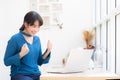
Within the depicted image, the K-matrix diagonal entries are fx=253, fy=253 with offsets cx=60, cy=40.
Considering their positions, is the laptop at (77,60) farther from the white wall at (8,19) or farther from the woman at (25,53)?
the white wall at (8,19)

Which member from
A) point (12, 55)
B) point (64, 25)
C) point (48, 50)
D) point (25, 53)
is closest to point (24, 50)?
point (25, 53)

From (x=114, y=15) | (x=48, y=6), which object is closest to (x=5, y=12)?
(x=48, y=6)

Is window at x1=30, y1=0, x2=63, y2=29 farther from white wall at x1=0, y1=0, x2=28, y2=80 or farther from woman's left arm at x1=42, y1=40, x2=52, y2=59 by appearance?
woman's left arm at x1=42, y1=40, x2=52, y2=59

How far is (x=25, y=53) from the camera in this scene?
69.9 inches

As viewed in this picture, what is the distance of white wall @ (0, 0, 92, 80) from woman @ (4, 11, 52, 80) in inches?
82.0

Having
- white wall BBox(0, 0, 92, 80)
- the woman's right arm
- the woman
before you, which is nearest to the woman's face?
the woman

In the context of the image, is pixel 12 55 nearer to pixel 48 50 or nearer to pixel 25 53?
pixel 25 53

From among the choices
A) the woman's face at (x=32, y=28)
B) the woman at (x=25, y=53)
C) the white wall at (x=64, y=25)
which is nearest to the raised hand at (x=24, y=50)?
the woman at (x=25, y=53)

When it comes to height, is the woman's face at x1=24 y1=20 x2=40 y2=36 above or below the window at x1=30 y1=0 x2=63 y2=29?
below

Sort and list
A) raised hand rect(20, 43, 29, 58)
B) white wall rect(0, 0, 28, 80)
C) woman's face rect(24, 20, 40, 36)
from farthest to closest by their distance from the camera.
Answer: white wall rect(0, 0, 28, 80) < woman's face rect(24, 20, 40, 36) < raised hand rect(20, 43, 29, 58)

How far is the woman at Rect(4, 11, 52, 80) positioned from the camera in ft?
6.04

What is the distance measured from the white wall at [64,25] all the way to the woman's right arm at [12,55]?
2.23 meters

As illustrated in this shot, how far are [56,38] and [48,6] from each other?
539mm

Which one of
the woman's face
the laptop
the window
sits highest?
the window
